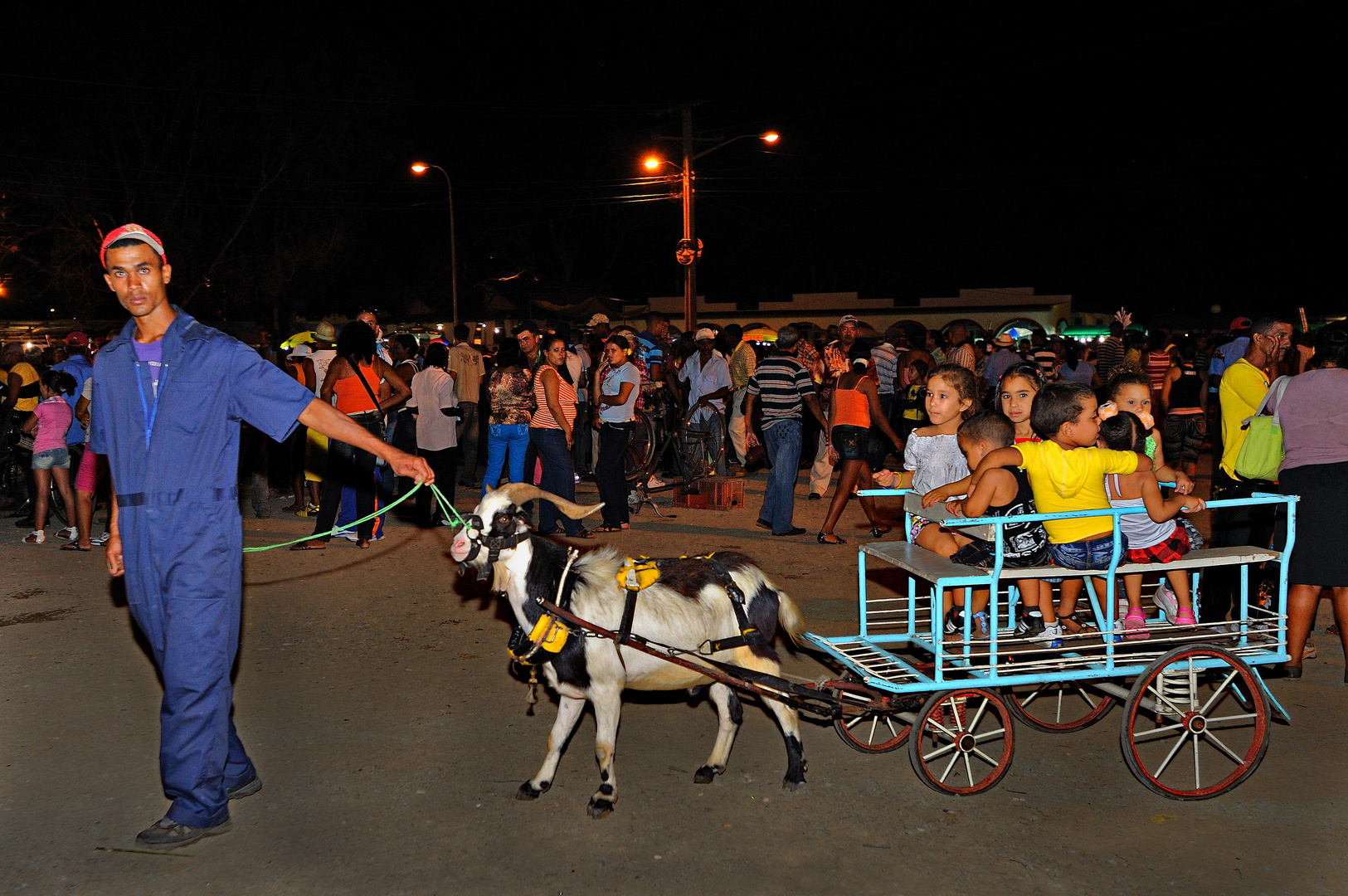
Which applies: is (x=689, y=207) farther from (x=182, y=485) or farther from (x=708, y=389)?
(x=182, y=485)

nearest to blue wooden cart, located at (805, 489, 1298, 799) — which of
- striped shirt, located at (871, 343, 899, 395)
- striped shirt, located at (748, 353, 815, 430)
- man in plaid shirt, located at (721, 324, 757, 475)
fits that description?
striped shirt, located at (748, 353, 815, 430)

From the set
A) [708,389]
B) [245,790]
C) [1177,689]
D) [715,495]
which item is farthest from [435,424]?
[1177,689]

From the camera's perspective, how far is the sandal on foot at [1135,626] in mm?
4691

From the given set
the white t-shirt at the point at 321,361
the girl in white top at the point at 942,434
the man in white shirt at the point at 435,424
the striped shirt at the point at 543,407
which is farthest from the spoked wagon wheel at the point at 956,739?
the white t-shirt at the point at 321,361

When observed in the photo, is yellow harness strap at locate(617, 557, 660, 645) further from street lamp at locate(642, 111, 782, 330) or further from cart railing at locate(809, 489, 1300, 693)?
street lamp at locate(642, 111, 782, 330)

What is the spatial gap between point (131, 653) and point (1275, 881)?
6.61 metres

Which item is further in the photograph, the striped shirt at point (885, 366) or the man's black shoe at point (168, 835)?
the striped shirt at point (885, 366)

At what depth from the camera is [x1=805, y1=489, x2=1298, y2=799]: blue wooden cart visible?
446cm

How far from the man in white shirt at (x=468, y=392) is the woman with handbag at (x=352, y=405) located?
4776 mm

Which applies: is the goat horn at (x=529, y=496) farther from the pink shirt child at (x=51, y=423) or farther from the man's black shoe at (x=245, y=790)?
the pink shirt child at (x=51, y=423)

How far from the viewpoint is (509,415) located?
10320mm

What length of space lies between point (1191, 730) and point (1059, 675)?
0.76 m

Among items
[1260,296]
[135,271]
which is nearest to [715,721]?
[135,271]

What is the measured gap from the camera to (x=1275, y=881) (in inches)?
150
